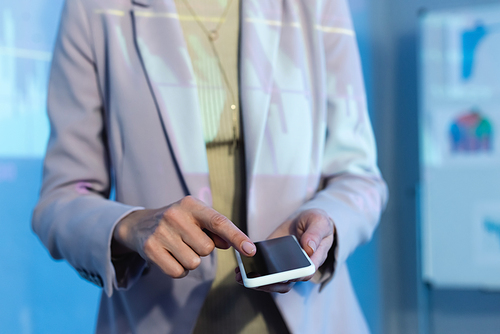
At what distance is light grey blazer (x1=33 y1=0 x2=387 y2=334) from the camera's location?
0.48m

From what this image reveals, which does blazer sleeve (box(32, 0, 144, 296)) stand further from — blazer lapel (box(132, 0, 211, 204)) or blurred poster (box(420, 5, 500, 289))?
blurred poster (box(420, 5, 500, 289))

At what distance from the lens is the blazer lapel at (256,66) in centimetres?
50

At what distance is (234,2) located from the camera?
556 mm

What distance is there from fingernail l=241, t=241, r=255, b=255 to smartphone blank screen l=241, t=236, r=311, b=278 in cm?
3

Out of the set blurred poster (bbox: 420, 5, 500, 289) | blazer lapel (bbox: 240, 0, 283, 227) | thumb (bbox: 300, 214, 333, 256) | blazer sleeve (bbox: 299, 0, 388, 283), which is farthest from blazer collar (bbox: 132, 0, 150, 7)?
blurred poster (bbox: 420, 5, 500, 289)

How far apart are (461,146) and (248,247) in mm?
1114

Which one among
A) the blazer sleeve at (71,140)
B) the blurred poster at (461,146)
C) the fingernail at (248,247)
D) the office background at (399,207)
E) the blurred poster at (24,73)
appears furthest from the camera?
the office background at (399,207)

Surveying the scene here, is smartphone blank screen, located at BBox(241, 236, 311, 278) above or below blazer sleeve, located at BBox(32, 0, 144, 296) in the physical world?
below

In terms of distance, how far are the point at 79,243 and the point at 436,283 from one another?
3.74 ft

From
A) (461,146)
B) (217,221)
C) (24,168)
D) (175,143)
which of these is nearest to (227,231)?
(217,221)

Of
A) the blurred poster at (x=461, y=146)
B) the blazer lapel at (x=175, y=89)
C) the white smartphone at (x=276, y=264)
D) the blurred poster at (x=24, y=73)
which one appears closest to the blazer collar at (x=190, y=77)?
the blazer lapel at (x=175, y=89)

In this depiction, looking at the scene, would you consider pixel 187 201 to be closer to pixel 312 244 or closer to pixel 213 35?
pixel 312 244

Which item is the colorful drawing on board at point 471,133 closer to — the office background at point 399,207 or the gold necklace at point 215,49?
the office background at point 399,207

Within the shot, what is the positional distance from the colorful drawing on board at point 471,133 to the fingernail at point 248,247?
110 centimetres
